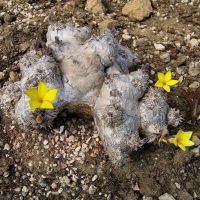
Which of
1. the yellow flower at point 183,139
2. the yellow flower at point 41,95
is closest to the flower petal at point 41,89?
the yellow flower at point 41,95

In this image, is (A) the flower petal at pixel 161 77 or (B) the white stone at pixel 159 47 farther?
(B) the white stone at pixel 159 47

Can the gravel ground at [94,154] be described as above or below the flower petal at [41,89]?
below

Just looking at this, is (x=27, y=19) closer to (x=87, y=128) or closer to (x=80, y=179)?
(x=87, y=128)

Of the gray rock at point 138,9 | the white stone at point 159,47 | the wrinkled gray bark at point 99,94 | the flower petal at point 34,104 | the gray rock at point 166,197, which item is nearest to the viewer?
the flower petal at point 34,104

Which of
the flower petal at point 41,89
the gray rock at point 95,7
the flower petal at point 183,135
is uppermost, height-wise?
the flower petal at point 41,89

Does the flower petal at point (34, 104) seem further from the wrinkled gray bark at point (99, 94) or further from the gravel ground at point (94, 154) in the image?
the gravel ground at point (94, 154)

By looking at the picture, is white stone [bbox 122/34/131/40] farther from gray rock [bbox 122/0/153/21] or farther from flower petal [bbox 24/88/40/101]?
flower petal [bbox 24/88/40/101]

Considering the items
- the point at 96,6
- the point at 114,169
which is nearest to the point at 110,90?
the point at 114,169
